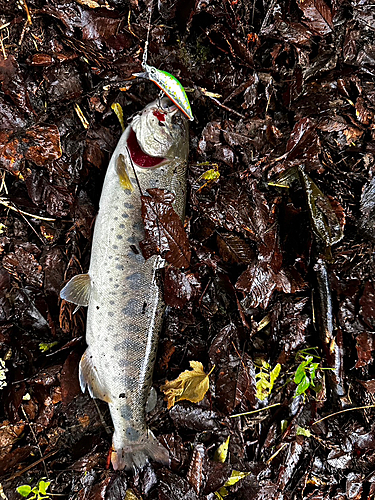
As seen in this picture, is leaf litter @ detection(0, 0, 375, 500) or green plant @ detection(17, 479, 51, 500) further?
leaf litter @ detection(0, 0, 375, 500)

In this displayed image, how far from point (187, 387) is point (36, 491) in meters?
1.15

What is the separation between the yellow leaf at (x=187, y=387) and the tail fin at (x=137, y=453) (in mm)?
254

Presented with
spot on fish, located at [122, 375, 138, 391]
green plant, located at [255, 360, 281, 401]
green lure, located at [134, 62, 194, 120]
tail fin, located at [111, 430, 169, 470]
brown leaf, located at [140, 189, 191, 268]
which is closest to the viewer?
green lure, located at [134, 62, 194, 120]

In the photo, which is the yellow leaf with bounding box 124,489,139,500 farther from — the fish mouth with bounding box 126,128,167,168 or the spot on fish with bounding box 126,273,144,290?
the fish mouth with bounding box 126,128,167,168

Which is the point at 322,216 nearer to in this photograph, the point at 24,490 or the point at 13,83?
the point at 13,83

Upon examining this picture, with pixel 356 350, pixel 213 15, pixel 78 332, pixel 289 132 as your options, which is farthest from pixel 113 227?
pixel 356 350

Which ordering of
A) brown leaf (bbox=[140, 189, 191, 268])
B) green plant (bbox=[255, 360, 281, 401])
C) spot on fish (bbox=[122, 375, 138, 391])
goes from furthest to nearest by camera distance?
green plant (bbox=[255, 360, 281, 401]), spot on fish (bbox=[122, 375, 138, 391]), brown leaf (bbox=[140, 189, 191, 268])

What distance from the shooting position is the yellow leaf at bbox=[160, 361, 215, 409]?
254cm

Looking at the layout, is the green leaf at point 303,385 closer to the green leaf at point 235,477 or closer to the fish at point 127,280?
the green leaf at point 235,477

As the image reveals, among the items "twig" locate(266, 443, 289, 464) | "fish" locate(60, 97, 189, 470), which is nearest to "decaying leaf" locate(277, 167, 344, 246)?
"fish" locate(60, 97, 189, 470)

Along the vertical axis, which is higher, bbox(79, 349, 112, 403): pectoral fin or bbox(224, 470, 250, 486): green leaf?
bbox(79, 349, 112, 403): pectoral fin

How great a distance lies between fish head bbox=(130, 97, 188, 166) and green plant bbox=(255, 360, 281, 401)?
1.58 meters

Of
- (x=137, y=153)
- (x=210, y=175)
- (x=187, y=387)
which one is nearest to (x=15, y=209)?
(x=137, y=153)

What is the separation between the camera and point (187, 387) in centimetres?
255
